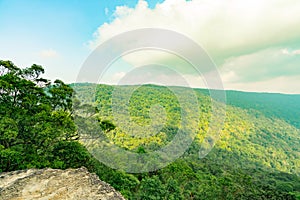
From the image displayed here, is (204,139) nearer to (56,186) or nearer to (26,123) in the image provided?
(26,123)

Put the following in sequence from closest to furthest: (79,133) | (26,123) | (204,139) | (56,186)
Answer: (56,186) → (26,123) → (79,133) → (204,139)

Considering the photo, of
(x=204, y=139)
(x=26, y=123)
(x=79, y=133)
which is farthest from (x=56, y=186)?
(x=204, y=139)

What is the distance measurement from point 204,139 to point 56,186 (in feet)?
152

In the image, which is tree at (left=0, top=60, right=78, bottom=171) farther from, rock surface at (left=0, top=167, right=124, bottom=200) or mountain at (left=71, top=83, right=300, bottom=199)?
rock surface at (left=0, top=167, right=124, bottom=200)

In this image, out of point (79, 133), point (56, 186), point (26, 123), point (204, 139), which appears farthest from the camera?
point (204, 139)

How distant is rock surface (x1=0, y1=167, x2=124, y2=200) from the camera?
19.1 ft

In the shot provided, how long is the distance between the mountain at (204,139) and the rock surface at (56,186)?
5387mm

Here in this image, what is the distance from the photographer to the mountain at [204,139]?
16625 mm

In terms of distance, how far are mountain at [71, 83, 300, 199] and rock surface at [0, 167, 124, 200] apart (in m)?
5.39

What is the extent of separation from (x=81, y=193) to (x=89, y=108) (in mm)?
8367

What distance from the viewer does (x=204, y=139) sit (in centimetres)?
5012

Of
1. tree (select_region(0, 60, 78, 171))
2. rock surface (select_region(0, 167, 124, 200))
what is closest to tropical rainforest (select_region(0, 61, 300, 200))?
tree (select_region(0, 60, 78, 171))

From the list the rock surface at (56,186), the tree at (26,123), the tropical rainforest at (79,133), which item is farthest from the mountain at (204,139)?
the rock surface at (56,186)

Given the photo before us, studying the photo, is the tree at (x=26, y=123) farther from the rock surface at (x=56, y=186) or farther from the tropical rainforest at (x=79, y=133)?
the rock surface at (x=56, y=186)
